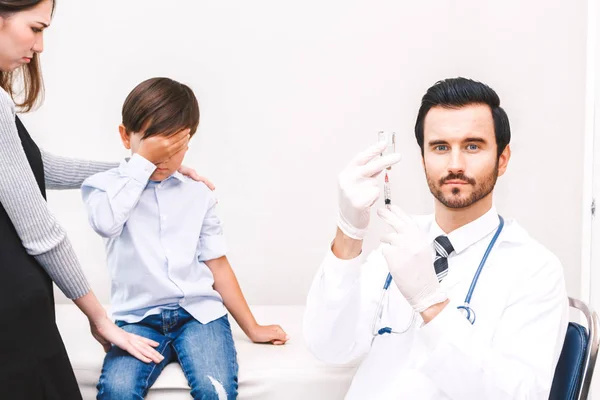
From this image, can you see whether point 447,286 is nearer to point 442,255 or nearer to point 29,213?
point 442,255

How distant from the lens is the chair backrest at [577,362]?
1442 mm

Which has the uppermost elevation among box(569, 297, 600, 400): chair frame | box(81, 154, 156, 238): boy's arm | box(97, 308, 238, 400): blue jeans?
box(81, 154, 156, 238): boy's arm

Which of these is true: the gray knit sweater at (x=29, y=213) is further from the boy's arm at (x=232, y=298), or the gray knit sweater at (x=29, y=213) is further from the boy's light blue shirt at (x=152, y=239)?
the boy's arm at (x=232, y=298)

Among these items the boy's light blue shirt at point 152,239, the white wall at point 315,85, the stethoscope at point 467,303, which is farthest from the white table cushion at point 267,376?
the white wall at point 315,85

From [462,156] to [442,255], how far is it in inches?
9.2

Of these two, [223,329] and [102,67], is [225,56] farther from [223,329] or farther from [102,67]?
[223,329]

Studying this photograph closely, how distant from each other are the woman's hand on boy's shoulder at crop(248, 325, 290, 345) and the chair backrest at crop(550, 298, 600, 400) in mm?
790

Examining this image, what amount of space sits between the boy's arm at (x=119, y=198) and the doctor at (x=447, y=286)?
567mm

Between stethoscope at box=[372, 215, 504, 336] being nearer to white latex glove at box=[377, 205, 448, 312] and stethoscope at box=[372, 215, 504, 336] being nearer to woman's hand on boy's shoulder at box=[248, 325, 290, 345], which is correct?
white latex glove at box=[377, 205, 448, 312]

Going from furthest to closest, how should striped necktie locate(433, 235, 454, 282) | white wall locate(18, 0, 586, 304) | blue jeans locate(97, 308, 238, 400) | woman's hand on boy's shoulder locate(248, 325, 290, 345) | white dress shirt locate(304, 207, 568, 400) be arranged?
white wall locate(18, 0, 586, 304), woman's hand on boy's shoulder locate(248, 325, 290, 345), blue jeans locate(97, 308, 238, 400), striped necktie locate(433, 235, 454, 282), white dress shirt locate(304, 207, 568, 400)

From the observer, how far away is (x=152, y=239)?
A: 1.93 m

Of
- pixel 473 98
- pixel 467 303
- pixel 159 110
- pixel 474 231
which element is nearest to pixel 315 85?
pixel 159 110

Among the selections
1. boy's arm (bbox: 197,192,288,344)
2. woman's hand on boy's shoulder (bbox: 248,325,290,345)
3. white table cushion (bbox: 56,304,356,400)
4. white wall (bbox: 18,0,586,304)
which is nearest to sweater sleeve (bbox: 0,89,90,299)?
white table cushion (bbox: 56,304,356,400)

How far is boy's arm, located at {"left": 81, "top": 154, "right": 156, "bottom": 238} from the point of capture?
5.87ft
